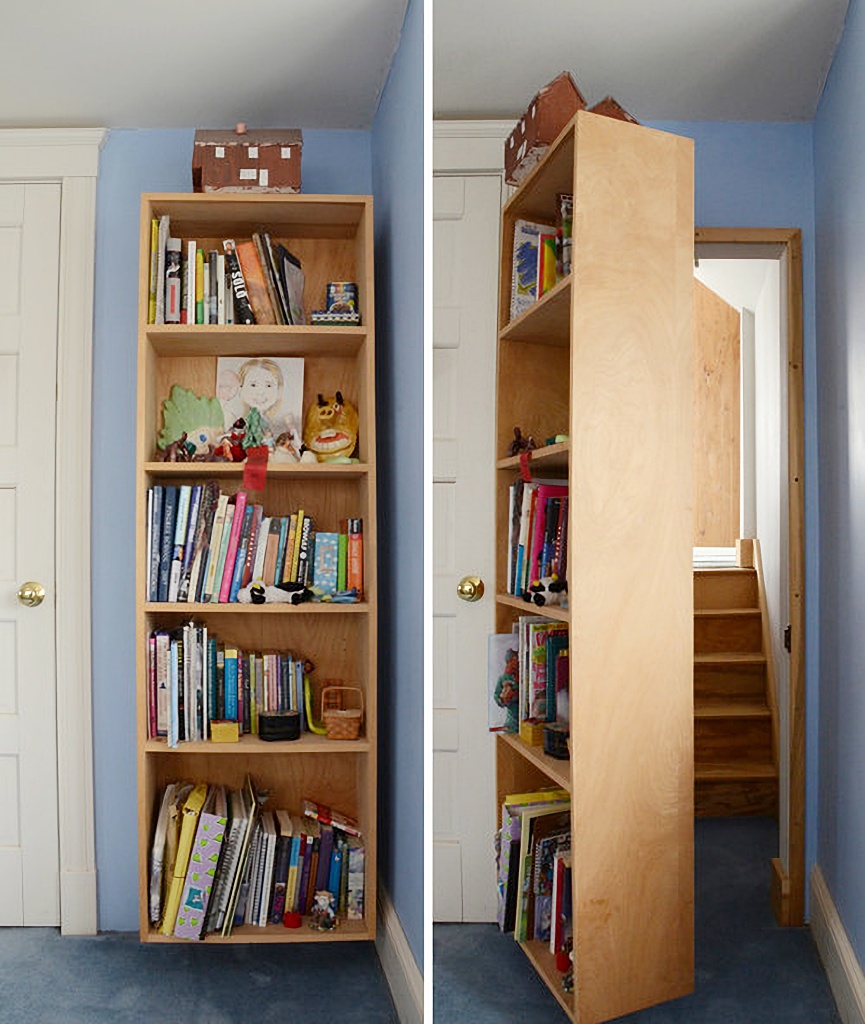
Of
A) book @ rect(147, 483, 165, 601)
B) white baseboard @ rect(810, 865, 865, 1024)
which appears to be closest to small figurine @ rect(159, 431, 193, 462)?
book @ rect(147, 483, 165, 601)

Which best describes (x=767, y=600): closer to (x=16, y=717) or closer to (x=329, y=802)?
(x=16, y=717)

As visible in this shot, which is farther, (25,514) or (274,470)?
(274,470)

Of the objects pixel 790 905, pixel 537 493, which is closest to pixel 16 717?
pixel 537 493

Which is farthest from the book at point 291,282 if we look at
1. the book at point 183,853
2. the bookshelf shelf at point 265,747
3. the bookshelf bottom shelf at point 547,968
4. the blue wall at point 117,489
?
the bookshelf bottom shelf at point 547,968

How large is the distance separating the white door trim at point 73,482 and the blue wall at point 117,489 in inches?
1.2

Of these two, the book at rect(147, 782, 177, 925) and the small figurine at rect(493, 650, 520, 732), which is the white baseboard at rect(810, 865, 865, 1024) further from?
the book at rect(147, 782, 177, 925)

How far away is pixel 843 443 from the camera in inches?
29.6

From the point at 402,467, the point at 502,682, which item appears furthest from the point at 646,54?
the point at 402,467

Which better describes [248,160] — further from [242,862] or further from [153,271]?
[242,862]

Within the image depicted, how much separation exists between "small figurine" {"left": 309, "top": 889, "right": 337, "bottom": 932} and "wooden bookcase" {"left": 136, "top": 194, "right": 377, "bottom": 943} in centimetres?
2

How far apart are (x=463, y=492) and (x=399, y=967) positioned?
1078 millimetres

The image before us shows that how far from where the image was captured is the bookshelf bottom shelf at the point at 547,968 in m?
0.76

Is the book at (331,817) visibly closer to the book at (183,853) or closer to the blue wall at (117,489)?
the book at (183,853)

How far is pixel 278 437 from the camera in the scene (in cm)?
154
